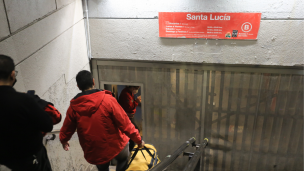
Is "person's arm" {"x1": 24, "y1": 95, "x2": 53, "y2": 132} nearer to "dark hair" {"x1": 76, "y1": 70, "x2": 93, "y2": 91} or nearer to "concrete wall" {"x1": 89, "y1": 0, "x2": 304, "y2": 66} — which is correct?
"dark hair" {"x1": 76, "y1": 70, "x2": 93, "y2": 91}

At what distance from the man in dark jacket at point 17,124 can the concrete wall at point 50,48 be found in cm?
33

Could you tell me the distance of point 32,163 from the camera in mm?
2166

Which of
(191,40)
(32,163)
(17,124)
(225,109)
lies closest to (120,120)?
(32,163)

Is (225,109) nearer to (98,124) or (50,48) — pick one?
(98,124)

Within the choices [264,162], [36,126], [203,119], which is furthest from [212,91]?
[36,126]

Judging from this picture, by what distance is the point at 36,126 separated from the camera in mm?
2068

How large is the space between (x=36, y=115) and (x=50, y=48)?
5.53ft

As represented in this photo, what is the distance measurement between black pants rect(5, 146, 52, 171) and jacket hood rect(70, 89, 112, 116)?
24.3 inches

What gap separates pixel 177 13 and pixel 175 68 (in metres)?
0.99

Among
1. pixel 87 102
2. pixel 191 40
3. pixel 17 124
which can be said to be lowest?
pixel 87 102

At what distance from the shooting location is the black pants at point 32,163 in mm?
2094

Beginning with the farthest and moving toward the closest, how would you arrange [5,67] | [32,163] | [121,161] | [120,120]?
[121,161]
[120,120]
[32,163]
[5,67]

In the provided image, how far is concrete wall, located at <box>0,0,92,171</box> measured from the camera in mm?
2784

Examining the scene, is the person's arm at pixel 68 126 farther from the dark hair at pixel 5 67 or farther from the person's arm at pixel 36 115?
the dark hair at pixel 5 67
